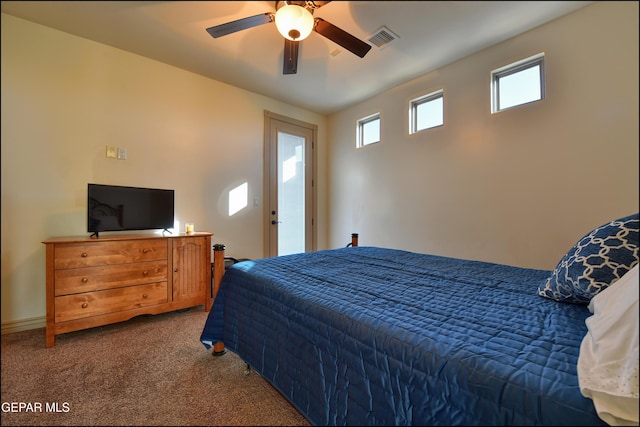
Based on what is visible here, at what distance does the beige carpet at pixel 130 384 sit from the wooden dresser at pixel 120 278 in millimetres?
→ 190

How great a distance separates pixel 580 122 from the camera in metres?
1.56

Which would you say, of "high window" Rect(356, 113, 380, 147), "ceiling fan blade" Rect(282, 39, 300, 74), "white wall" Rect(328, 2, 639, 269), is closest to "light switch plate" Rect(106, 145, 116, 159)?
"ceiling fan blade" Rect(282, 39, 300, 74)

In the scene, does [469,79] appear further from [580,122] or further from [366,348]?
[366,348]

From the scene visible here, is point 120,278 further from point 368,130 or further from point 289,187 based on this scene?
point 368,130

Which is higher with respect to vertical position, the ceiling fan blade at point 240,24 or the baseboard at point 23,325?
the ceiling fan blade at point 240,24

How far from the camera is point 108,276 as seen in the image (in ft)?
6.58

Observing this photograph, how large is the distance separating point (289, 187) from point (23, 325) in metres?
2.84

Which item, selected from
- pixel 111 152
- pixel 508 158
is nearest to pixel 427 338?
pixel 508 158

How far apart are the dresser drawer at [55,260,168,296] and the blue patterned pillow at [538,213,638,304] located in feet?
8.51

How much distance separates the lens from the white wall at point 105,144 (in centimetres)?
201

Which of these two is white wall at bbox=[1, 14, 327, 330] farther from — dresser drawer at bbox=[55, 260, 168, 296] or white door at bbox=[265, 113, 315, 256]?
→ dresser drawer at bbox=[55, 260, 168, 296]

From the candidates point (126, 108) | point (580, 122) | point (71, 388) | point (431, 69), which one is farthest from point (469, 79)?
point (71, 388)

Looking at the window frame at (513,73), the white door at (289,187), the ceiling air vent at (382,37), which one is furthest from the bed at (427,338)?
the white door at (289,187)

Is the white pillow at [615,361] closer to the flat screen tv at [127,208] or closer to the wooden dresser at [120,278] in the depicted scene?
the wooden dresser at [120,278]
